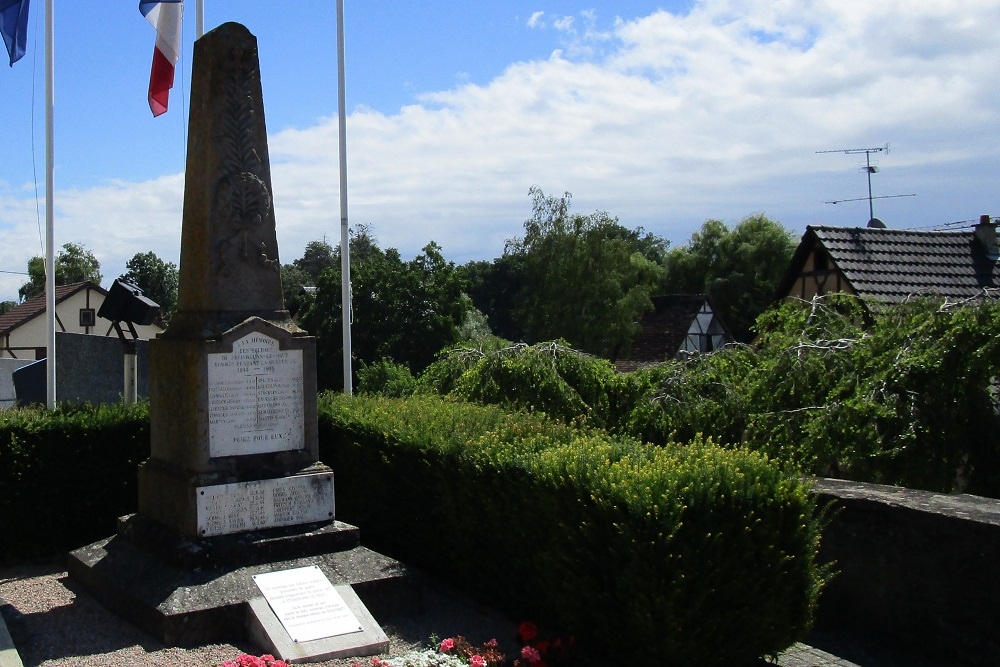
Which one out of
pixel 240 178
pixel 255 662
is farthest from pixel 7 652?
pixel 240 178

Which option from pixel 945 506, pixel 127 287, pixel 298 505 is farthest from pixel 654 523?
pixel 127 287

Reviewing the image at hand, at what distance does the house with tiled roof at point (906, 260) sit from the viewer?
1908 centimetres

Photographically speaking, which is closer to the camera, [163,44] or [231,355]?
[231,355]

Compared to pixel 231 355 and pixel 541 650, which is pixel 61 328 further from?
pixel 541 650

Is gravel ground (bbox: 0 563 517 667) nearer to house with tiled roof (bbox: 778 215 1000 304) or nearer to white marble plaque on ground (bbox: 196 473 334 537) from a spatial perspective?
white marble plaque on ground (bbox: 196 473 334 537)

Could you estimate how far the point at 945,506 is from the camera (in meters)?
6.48

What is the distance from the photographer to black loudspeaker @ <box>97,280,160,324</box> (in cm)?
1073

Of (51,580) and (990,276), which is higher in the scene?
(990,276)

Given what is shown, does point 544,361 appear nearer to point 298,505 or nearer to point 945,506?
point 298,505

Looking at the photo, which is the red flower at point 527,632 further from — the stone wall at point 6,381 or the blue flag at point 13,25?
the stone wall at point 6,381

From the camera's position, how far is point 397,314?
3089 centimetres

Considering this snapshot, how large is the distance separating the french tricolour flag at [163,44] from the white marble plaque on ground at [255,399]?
13.9 feet

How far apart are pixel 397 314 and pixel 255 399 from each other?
77.3 feet

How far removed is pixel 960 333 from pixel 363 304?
24.1 metres
